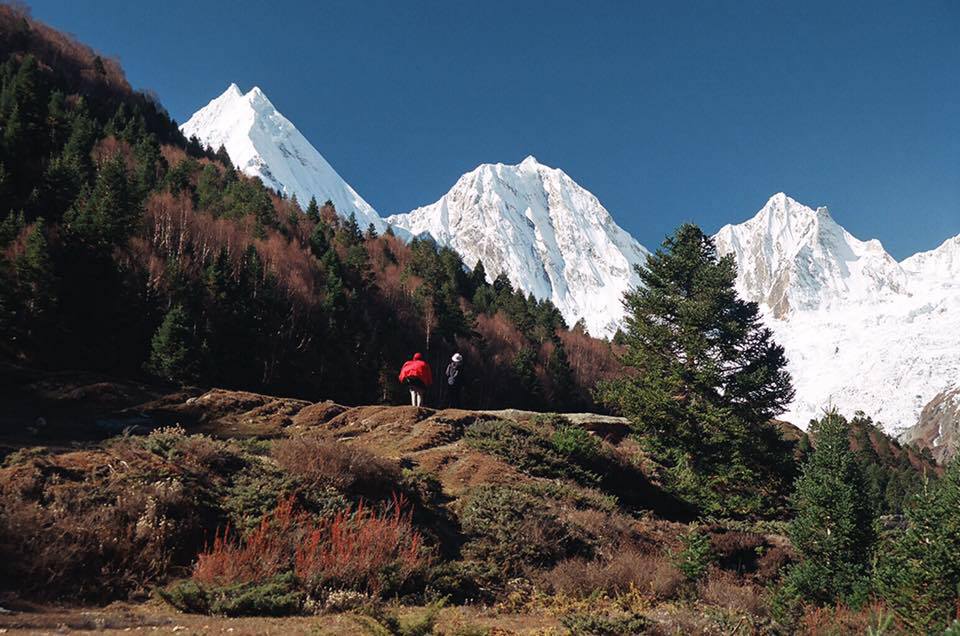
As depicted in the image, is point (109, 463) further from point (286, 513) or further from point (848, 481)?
point (848, 481)

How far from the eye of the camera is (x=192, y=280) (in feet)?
107

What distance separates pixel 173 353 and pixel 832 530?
25379 mm

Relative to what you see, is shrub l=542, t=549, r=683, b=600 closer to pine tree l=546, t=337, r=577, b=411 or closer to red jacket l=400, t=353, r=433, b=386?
red jacket l=400, t=353, r=433, b=386

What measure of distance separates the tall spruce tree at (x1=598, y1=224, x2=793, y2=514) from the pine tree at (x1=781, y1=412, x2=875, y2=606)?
774cm

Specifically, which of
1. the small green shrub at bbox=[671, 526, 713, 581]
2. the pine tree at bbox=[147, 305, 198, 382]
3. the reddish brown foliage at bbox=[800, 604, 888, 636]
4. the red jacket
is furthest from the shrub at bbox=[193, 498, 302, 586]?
the pine tree at bbox=[147, 305, 198, 382]

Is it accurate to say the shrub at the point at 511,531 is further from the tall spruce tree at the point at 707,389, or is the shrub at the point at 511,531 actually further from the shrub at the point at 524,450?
the tall spruce tree at the point at 707,389

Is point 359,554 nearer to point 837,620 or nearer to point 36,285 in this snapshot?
point 837,620

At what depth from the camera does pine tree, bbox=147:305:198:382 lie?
25.5 meters

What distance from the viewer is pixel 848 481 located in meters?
12.4

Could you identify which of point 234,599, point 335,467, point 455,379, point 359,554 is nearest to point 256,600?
point 234,599

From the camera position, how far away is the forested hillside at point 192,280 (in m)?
25.9

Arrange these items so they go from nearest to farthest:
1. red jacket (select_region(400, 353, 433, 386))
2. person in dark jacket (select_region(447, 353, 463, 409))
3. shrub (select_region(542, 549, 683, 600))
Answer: shrub (select_region(542, 549, 683, 600)) < red jacket (select_region(400, 353, 433, 386)) < person in dark jacket (select_region(447, 353, 463, 409))

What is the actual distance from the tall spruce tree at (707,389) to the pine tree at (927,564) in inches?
419

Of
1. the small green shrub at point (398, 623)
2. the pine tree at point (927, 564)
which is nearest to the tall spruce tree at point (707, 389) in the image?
the pine tree at point (927, 564)
